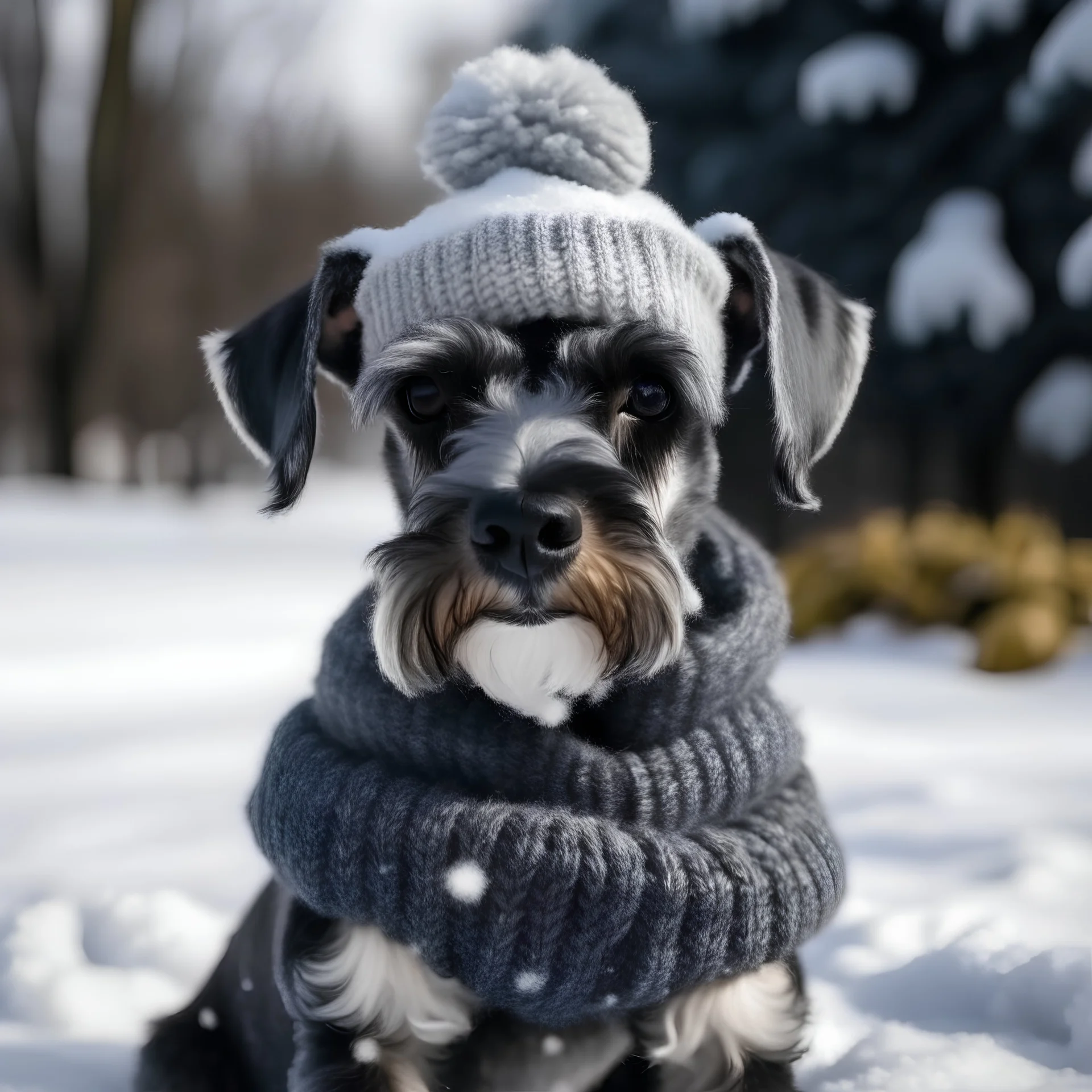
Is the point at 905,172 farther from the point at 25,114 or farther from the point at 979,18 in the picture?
the point at 25,114

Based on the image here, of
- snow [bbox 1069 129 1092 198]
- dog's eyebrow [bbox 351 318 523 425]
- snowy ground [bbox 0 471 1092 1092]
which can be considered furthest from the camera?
snow [bbox 1069 129 1092 198]

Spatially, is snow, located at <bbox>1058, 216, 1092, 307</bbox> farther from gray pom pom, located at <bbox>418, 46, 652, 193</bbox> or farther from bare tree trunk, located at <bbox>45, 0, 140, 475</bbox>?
bare tree trunk, located at <bbox>45, 0, 140, 475</bbox>

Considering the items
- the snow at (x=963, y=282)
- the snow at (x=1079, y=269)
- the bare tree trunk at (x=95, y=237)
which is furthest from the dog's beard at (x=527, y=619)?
the bare tree trunk at (x=95, y=237)

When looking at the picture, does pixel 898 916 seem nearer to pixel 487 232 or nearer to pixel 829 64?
pixel 487 232

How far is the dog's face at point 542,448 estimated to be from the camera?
1726mm

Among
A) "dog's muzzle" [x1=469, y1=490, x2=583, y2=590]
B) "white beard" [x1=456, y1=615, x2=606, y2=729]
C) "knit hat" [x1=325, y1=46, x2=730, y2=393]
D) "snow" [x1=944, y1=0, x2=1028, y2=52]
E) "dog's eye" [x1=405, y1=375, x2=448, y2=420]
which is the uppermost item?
"snow" [x1=944, y1=0, x2=1028, y2=52]

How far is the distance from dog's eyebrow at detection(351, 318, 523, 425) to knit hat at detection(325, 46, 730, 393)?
2.2 inches

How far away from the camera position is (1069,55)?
571 cm

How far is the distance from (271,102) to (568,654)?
774 inches

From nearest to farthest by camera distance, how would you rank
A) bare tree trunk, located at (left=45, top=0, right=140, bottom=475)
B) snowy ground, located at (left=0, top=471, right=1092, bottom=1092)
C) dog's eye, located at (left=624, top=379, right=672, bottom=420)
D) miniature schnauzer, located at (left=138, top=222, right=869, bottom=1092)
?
miniature schnauzer, located at (left=138, top=222, right=869, bottom=1092)
dog's eye, located at (left=624, top=379, right=672, bottom=420)
snowy ground, located at (left=0, top=471, right=1092, bottom=1092)
bare tree trunk, located at (left=45, top=0, right=140, bottom=475)

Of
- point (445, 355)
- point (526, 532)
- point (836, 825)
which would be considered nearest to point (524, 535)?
point (526, 532)

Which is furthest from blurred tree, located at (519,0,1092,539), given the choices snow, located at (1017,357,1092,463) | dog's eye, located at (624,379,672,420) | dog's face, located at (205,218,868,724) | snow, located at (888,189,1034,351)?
dog's eye, located at (624,379,672,420)

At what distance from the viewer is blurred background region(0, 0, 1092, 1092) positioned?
259cm

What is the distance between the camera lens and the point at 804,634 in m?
6.14
